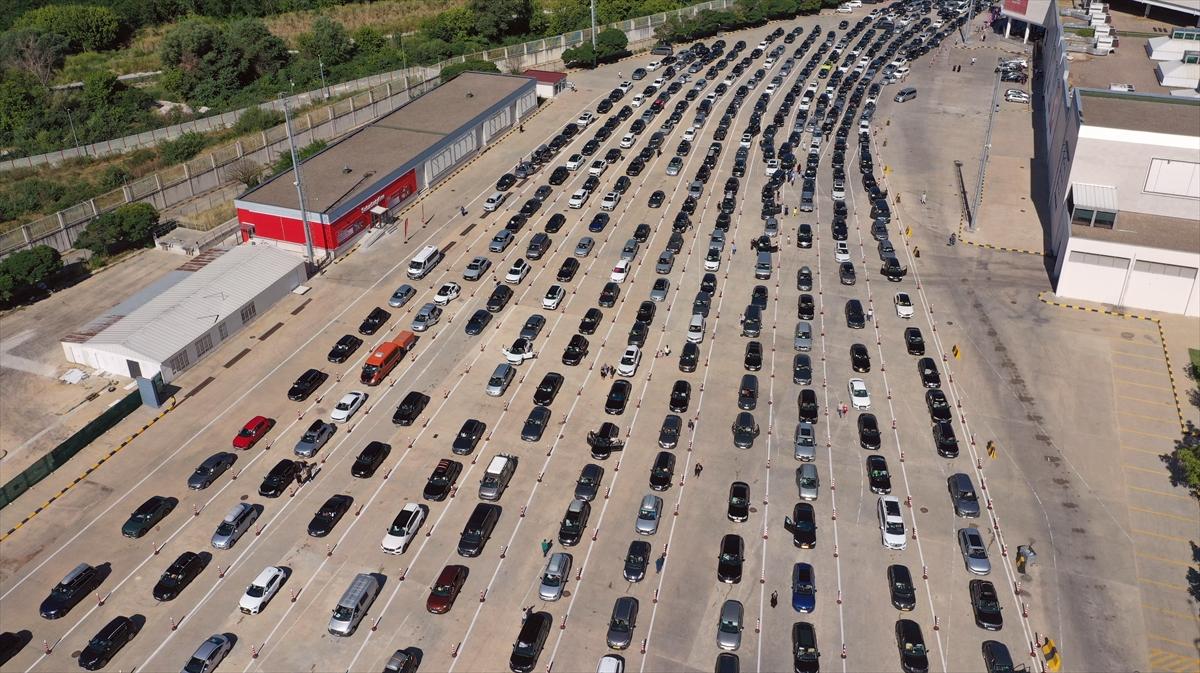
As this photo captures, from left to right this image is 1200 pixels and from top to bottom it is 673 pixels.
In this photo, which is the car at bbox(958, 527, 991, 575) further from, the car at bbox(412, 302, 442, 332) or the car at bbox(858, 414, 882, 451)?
the car at bbox(412, 302, 442, 332)

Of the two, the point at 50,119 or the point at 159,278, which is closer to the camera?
the point at 159,278

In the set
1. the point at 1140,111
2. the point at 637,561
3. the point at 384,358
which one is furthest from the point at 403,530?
the point at 1140,111

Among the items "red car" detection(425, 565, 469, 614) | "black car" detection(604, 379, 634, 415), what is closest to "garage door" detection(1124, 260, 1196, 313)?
"black car" detection(604, 379, 634, 415)

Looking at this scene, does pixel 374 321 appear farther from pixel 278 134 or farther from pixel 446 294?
pixel 278 134

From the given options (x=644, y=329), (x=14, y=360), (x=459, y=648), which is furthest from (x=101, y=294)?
(x=459, y=648)

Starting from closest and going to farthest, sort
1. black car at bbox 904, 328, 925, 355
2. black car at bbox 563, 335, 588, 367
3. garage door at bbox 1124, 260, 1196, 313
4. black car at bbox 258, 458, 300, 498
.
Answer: black car at bbox 258, 458, 300, 498 → black car at bbox 563, 335, 588, 367 → black car at bbox 904, 328, 925, 355 → garage door at bbox 1124, 260, 1196, 313

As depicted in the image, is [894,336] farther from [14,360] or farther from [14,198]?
[14,198]

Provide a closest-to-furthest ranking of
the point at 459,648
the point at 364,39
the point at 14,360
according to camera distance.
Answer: the point at 459,648 → the point at 14,360 → the point at 364,39
